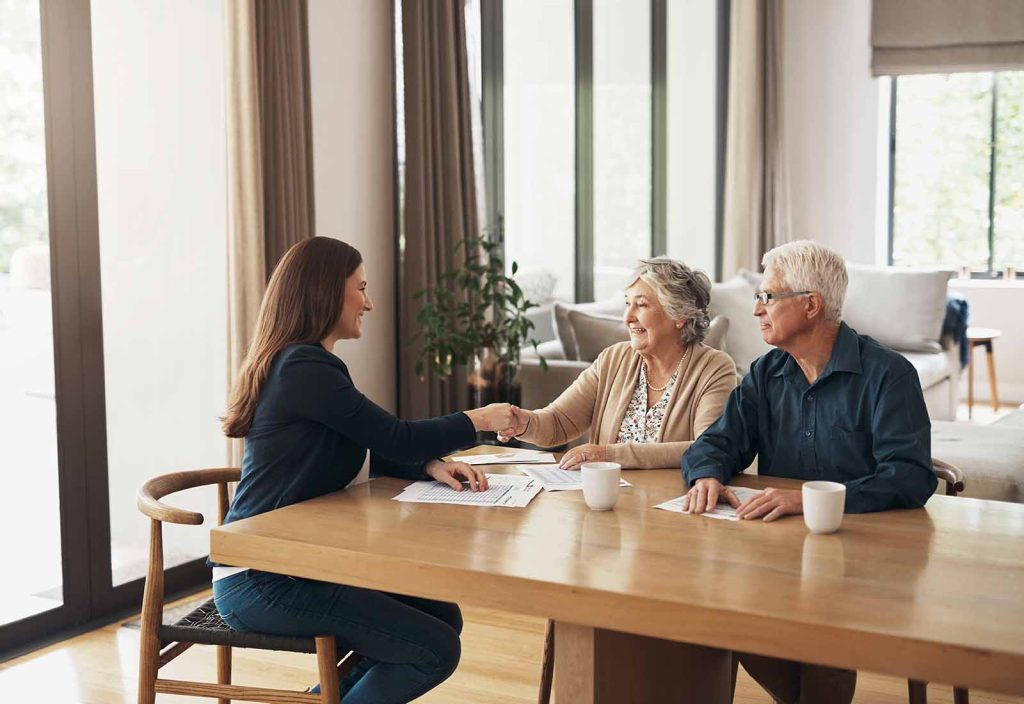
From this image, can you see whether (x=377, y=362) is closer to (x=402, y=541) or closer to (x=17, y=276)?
(x=17, y=276)

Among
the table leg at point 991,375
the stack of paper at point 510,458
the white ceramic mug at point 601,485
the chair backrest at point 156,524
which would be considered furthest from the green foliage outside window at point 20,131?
the table leg at point 991,375

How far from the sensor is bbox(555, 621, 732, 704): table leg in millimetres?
1809

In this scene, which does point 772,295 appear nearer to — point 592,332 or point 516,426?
point 516,426

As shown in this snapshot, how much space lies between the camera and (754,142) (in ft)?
25.1

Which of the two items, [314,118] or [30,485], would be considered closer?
[30,485]

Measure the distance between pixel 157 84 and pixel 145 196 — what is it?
0.38 meters

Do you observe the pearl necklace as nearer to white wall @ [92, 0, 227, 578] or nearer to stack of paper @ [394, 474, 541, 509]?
stack of paper @ [394, 474, 541, 509]

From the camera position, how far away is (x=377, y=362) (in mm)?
4730

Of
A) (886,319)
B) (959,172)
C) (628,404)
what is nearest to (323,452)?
(628,404)

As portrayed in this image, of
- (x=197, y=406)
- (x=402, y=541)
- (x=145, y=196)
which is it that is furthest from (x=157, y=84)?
(x=402, y=541)

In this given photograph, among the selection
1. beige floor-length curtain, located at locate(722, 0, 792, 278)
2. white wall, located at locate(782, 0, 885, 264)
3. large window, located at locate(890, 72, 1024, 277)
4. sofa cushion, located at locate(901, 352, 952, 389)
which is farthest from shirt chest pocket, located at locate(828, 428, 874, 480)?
large window, located at locate(890, 72, 1024, 277)

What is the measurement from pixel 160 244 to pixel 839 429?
246 centimetres

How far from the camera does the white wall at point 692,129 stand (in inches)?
283

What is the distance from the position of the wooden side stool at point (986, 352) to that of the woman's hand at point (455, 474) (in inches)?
207
